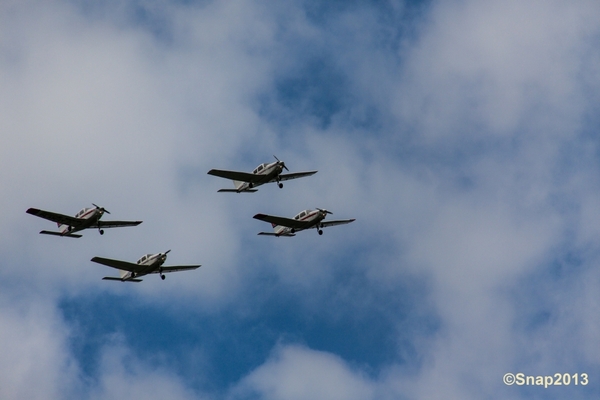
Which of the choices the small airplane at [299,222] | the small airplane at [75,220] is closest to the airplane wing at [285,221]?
the small airplane at [299,222]

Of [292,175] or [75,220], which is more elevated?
[292,175]

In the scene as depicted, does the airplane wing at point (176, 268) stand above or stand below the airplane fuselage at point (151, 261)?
above

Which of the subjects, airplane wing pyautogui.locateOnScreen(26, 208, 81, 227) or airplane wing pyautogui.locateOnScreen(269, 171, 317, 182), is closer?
airplane wing pyautogui.locateOnScreen(26, 208, 81, 227)

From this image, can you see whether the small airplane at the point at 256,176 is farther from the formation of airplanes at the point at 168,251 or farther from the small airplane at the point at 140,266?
the small airplane at the point at 140,266

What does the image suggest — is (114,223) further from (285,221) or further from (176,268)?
(285,221)

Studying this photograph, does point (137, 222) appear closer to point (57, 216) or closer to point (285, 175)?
point (57, 216)

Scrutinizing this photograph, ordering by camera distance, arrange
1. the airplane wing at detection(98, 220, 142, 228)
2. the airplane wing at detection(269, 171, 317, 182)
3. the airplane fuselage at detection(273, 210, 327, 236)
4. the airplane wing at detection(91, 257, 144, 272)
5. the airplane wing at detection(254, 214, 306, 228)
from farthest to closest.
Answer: the airplane wing at detection(98, 220, 142, 228) < the airplane wing at detection(269, 171, 317, 182) < the airplane fuselage at detection(273, 210, 327, 236) < the airplane wing at detection(91, 257, 144, 272) < the airplane wing at detection(254, 214, 306, 228)

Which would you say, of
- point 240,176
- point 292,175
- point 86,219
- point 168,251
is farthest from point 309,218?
point 86,219

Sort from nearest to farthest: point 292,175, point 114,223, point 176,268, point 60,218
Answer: point 60,218 → point 176,268 → point 292,175 → point 114,223

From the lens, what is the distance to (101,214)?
393 feet

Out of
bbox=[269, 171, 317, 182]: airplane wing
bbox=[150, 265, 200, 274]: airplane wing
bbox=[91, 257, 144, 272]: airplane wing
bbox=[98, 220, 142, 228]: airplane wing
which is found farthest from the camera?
bbox=[98, 220, 142, 228]: airplane wing

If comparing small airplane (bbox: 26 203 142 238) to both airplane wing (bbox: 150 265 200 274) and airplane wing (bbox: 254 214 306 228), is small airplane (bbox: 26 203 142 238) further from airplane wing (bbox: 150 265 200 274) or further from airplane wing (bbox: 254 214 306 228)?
airplane wing (bbox: 254 214 306 228)

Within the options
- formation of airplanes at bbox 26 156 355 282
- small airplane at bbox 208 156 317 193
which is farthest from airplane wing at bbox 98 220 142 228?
small airplane at bbox 208 156 317 193

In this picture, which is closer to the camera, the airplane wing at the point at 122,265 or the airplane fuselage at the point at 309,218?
the airplane wing at the point at 122,265
